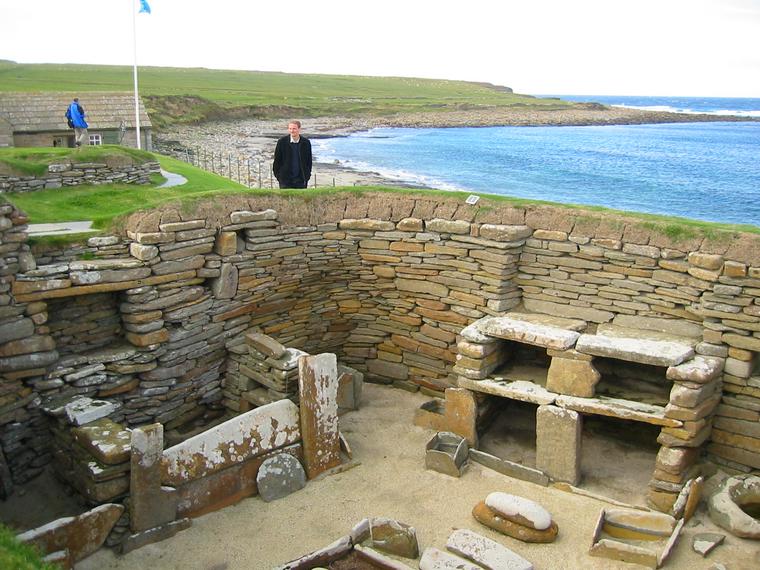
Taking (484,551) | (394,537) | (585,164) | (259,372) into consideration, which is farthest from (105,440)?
(585,164)

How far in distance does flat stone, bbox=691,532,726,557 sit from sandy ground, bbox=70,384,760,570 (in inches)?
2.4

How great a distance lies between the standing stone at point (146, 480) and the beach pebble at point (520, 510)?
3.51m

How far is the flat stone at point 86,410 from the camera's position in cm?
801

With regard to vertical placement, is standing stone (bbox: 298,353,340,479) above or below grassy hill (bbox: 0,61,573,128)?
below

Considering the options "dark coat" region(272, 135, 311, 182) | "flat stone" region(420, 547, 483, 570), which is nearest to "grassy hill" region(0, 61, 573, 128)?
"dark coat" region(272, 135, 311, 182)

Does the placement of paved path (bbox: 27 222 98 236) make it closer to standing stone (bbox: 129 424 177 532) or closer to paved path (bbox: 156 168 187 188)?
standing stone (bbox: 129 424 177 532)

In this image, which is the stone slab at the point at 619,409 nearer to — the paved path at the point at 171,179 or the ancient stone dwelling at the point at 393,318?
the ancient stone dwelling at the point at 393,318

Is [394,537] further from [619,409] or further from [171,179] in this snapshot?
[171,179]

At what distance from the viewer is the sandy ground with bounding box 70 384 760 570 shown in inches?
283

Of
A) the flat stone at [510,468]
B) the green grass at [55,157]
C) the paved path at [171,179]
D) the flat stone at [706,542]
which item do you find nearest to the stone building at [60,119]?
the paved path at [171,179]

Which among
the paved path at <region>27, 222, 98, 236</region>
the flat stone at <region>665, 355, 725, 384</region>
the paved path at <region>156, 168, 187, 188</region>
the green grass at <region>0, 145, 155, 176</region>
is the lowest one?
the flat stone at <region>665, 355, 725, 384</region>

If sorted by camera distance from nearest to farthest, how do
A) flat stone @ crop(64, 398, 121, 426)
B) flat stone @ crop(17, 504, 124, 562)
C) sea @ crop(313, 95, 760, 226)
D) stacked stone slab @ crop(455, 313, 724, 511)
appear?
flat stone @ crop(17, 504, 124, 562), flat stone @ crop(64, 398, 121, 426), stacked stone slab @ crop(455, 313, 724, 511), sea @ crop(313, 95, 760, 226)

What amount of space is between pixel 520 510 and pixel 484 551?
799 mm

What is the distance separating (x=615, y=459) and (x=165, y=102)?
200 ft
